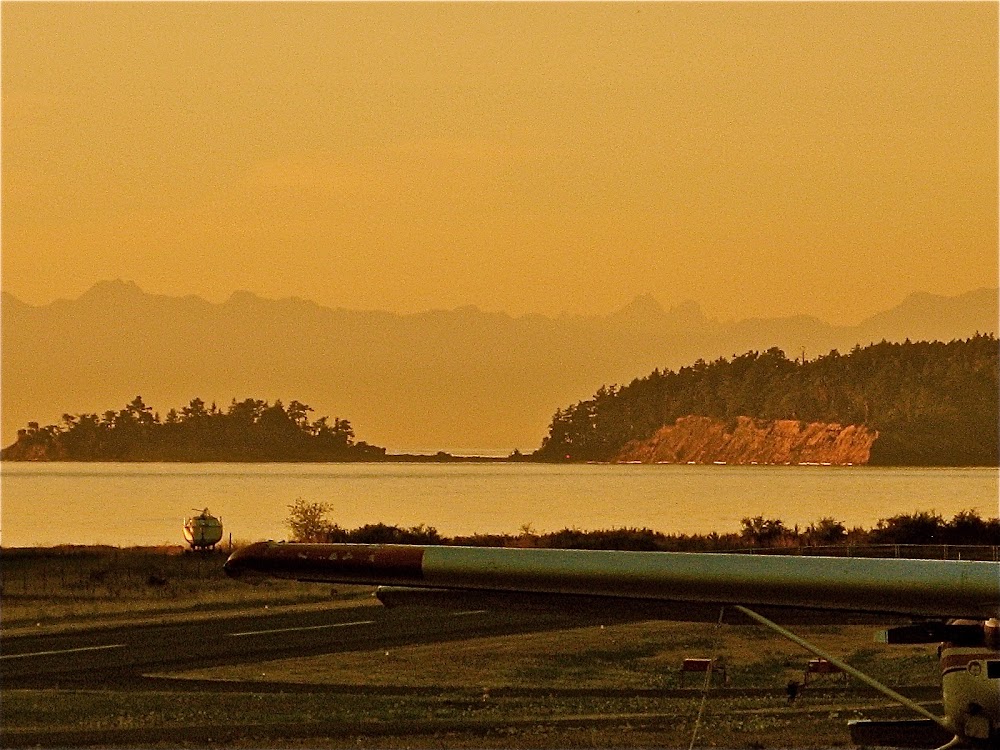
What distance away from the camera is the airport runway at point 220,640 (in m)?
34.5

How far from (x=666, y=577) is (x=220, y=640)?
3015 centimetres

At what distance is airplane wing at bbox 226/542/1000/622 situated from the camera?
435 inches

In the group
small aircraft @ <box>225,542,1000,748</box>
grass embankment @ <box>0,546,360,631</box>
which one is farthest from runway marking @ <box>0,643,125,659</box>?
small aircraft @ <box>225,542,1000,748</box>

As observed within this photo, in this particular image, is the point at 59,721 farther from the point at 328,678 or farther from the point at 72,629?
the point at 72,629

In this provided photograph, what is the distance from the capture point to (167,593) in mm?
57344

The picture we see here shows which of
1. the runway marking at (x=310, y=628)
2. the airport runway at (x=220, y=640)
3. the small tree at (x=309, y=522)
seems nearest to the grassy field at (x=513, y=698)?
the airport runway at (x=220, y=640)

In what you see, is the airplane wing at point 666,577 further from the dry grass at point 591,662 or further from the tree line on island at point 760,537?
the tree line on island at point 760,537

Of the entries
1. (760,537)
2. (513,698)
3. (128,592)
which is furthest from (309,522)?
(513,698)

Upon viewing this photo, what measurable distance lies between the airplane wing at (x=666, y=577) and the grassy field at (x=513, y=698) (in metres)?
7.49

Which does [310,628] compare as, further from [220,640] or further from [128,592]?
[128,592]

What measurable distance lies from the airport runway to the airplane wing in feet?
70.7

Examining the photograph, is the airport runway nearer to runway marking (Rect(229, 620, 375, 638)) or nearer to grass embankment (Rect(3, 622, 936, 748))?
runway marking (Rect(229, 620, 375, 638))

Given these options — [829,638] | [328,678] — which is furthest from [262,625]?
[829,638]

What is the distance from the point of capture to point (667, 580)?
11680 millimetres
